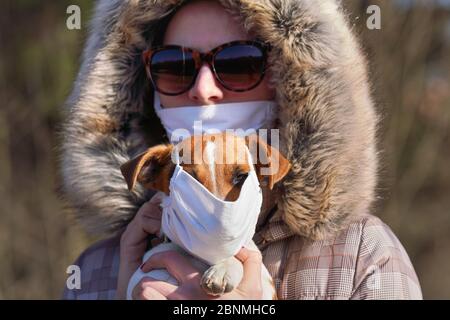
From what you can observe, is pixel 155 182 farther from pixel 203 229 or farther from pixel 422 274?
pixel 422 274

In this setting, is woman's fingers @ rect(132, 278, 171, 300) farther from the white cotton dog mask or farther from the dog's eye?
the dog's eye

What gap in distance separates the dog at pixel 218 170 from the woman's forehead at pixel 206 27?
1.24ft

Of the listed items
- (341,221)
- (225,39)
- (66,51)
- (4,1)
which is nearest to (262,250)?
(341,221)

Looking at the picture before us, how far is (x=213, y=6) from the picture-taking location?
7.57ft

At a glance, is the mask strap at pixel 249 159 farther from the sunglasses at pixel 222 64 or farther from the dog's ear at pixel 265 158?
the sunglasses at pixel 222 64

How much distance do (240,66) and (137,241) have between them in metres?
0.60

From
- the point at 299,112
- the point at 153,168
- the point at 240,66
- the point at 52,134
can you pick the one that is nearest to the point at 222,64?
the point at 240,66

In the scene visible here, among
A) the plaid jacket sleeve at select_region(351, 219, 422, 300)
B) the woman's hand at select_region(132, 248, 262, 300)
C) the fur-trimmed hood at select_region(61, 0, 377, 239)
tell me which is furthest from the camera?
the fur-trimmed hood at select_region(61, 0, 377, 239)

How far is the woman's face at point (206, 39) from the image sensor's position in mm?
2223

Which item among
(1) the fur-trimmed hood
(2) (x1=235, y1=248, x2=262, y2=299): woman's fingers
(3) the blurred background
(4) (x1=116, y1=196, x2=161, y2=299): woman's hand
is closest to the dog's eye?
(2) (x1=235, y1=248, x2=262, y2=299): woman's fingers

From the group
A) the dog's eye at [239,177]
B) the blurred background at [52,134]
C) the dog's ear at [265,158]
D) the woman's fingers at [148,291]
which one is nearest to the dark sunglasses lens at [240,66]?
the dog's ear at [265,158]

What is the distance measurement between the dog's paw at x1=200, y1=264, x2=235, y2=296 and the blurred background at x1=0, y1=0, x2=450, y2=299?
4752 mm

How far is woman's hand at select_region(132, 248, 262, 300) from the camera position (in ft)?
6.35

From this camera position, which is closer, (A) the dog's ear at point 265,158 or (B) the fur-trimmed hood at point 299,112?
(A) the dog's ear at point 265,158
